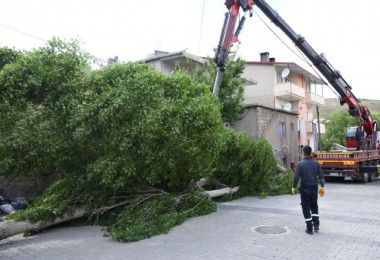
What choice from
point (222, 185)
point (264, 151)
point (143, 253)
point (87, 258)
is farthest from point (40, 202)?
point (264, 151)

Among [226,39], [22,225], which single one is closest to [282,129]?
[226,39]

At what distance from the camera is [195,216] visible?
888cm

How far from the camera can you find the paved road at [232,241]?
226 inches

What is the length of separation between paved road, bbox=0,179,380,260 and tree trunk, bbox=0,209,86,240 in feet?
0.71

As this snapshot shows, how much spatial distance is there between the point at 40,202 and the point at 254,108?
1305cm

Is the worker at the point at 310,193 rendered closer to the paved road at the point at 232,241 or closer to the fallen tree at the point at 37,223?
the paved road at the point at 232,241

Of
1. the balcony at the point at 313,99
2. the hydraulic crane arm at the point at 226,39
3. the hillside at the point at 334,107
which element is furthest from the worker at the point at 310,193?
the hillside at the point at 334,107

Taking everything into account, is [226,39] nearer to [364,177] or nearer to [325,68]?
Result: [325,68]

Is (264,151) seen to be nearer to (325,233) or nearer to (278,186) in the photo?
(278,186)

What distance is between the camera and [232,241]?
6512 millimetres

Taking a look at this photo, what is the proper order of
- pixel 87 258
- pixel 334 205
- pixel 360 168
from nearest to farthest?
pixel 87 258 < pixel 334 205 < pixel 360 168

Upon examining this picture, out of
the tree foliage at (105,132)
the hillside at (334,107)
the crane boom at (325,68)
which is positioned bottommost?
the tree foliage at (105,132)

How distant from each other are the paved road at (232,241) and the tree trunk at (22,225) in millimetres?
218

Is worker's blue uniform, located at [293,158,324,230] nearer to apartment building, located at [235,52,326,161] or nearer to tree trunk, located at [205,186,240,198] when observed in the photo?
tree trunk, located at [205,186,240,198]
